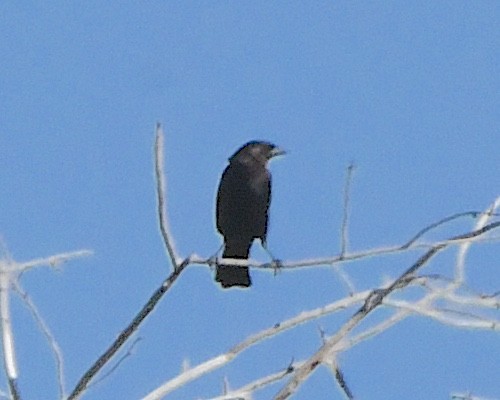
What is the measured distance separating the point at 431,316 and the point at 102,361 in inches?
35.0

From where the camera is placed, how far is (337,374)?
3762mm

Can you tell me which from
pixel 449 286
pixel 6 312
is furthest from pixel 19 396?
pixel 449 286

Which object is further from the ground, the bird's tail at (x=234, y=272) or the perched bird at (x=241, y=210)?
the perched bird at (x=241, y=210)

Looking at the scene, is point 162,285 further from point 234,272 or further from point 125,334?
point 234,272

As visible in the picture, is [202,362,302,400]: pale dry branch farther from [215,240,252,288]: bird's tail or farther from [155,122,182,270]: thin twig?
[215,240,252,288]: bird's tail

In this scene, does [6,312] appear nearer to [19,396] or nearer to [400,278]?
[19,396]

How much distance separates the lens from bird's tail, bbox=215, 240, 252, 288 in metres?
7.80

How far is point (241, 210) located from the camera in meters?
7.94

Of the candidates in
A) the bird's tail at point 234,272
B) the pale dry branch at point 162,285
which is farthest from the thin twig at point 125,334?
the bird's tail at point 234,272

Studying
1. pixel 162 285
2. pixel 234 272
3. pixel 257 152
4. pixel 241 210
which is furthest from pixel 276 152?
pixel 162 285

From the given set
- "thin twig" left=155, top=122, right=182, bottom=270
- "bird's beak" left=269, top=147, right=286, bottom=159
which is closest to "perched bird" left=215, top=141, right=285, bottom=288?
"bird's beak" left=269, top=147, right=286, bottom=159

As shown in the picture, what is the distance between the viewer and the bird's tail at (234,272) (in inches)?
307

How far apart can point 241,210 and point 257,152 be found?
0.52m

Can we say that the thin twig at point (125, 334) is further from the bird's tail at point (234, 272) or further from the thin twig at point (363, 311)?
the bird's tail at point (234, 272)
